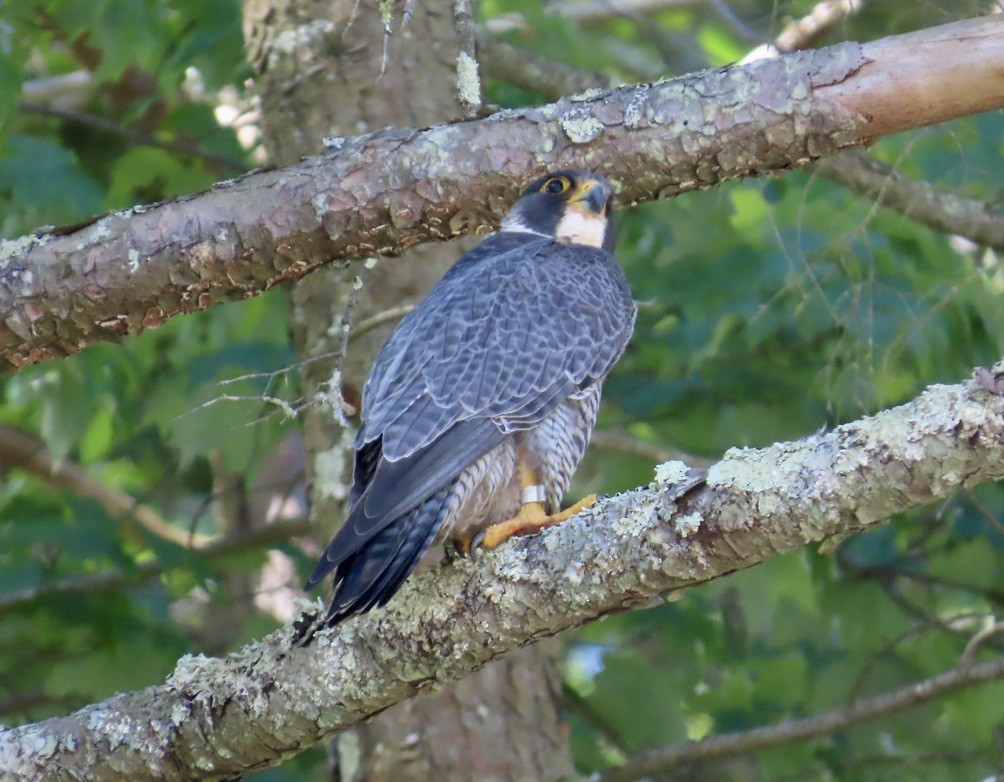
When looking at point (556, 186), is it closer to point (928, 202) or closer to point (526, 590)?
point (928, 202)

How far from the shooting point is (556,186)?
158 inches

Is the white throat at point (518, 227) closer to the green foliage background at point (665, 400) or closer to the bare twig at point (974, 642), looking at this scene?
the green foliage background at point (665, 400)

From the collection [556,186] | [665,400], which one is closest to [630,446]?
[665,400]

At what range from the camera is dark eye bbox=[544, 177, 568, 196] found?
390 centimetres

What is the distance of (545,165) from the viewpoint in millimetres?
3346

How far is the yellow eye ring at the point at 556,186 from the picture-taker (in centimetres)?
390

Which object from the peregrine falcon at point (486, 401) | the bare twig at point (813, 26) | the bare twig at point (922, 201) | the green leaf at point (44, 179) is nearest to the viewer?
the peregrine falcon at point (486, 401)

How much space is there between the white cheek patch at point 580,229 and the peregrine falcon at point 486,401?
25 mm

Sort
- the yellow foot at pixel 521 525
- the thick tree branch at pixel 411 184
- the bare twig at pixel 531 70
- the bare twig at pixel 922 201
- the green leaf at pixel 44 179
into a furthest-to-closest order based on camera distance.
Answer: the bare twig at pixel 531 70
the green leaf at pixel 44 179
the bare twig at pixel 922 201
the yellow foot at pixel 521 525
the thick tree branch at pixel 411 184

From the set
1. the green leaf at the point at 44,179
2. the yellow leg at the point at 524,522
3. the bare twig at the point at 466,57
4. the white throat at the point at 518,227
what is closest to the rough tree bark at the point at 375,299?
the white throat at the point at 518,227

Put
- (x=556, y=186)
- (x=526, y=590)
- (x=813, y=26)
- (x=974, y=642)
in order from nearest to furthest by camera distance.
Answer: (x=526, y=590) → (x=974, y=642) → (x=556, y=186) → (x=813, y=26)

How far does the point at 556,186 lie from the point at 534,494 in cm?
100

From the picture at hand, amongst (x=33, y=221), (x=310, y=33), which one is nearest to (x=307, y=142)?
(x=310, y=33)

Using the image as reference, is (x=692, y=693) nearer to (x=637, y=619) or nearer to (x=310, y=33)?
(x=637, y=619)
